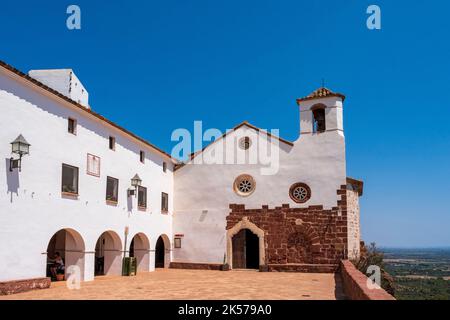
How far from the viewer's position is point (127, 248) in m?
18.9

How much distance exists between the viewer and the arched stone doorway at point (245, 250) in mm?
22406

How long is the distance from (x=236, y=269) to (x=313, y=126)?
8343mm

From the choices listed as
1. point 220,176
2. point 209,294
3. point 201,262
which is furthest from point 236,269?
point 209,294

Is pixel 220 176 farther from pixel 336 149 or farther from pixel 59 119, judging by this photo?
pixel 59 119

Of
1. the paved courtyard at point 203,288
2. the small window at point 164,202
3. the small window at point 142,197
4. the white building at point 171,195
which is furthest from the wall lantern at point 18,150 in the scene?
the small window at point 164,202

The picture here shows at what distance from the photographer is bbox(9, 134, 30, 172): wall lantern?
40.6 feet

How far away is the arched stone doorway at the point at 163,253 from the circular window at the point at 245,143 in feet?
20.7

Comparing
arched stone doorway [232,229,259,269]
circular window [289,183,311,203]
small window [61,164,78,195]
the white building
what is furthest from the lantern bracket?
circular window [289,183,311,203]

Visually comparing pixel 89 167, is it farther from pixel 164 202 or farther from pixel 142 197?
pixel 164 202

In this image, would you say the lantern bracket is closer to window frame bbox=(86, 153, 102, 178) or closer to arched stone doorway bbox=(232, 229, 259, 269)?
window frame bbox=(86, 153, 102, 178)

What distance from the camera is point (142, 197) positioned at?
2058cm

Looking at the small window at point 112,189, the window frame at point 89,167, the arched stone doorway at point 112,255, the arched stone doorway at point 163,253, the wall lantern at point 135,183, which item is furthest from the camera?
the arched stone doorway at point 163,253

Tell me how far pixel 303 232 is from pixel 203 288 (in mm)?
8050

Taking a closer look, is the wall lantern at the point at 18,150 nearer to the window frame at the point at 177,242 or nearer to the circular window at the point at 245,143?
the window frame at the point at 177,242
